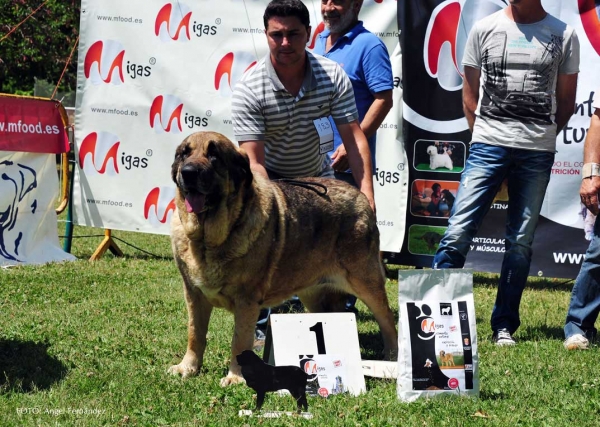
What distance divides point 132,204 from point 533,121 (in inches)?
211

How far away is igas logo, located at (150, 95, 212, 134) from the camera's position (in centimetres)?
922

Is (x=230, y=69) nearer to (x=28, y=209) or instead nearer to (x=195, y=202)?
(x=28, y=209)

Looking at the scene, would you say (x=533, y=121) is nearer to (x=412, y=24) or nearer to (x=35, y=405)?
(x=412, y=24)

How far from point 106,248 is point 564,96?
5830 millimetres

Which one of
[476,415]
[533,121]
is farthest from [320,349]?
[533,121]

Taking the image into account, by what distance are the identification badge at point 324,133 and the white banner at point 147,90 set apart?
3.47 metres

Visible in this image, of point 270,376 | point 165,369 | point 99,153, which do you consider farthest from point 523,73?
point 99,153

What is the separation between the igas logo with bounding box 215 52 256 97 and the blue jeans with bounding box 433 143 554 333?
3822 millimetres

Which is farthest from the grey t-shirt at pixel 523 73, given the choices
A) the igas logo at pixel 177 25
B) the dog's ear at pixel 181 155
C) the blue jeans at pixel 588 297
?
the igas logo at pixel 177 25

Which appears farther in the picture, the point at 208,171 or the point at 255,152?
the point at 255,152

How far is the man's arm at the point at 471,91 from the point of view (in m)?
5.92

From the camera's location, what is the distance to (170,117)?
9289mm

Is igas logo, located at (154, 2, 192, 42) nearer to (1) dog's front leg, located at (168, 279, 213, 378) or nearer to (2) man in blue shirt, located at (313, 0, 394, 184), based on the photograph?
(2) man in blue shirt, located at (313, 0, 394, 184)

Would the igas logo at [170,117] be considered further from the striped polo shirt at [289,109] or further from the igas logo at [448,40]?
the striped polo shirt at [289,109]
